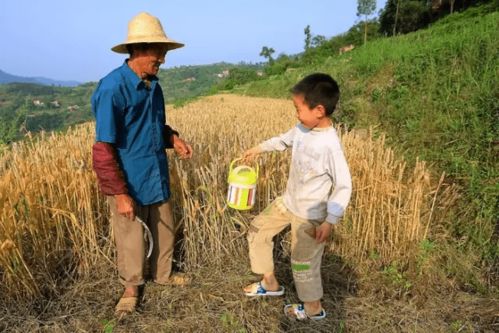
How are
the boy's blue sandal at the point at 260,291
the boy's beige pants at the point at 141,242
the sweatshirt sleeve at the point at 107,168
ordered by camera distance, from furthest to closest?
the boy's blue sandal at the point at 260,291 < the boy's beige pants at the point at 141,242 < the sweatshirt sleeve at the point at 107,168

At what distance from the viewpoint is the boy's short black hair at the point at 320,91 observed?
6.62ft

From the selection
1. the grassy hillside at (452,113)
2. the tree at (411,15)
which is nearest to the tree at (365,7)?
the tree at (411,15)

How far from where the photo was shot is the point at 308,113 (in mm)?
2076

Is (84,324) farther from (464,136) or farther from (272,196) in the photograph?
(464,136)

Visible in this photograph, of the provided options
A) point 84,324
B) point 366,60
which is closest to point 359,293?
point 84,324

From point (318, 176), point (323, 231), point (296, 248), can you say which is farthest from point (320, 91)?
point (296, 248)

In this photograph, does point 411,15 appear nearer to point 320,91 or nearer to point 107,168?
point 320,91

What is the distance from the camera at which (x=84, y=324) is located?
7.66 feet

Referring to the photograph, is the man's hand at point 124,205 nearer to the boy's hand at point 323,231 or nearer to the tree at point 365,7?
the boy's hand at point 323,231

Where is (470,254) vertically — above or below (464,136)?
below

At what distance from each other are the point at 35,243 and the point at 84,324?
2.24 feet

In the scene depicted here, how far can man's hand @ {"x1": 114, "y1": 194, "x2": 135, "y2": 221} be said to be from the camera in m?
2.22

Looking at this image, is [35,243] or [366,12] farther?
[366,12]

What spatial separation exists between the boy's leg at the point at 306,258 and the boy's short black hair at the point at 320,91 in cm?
71
